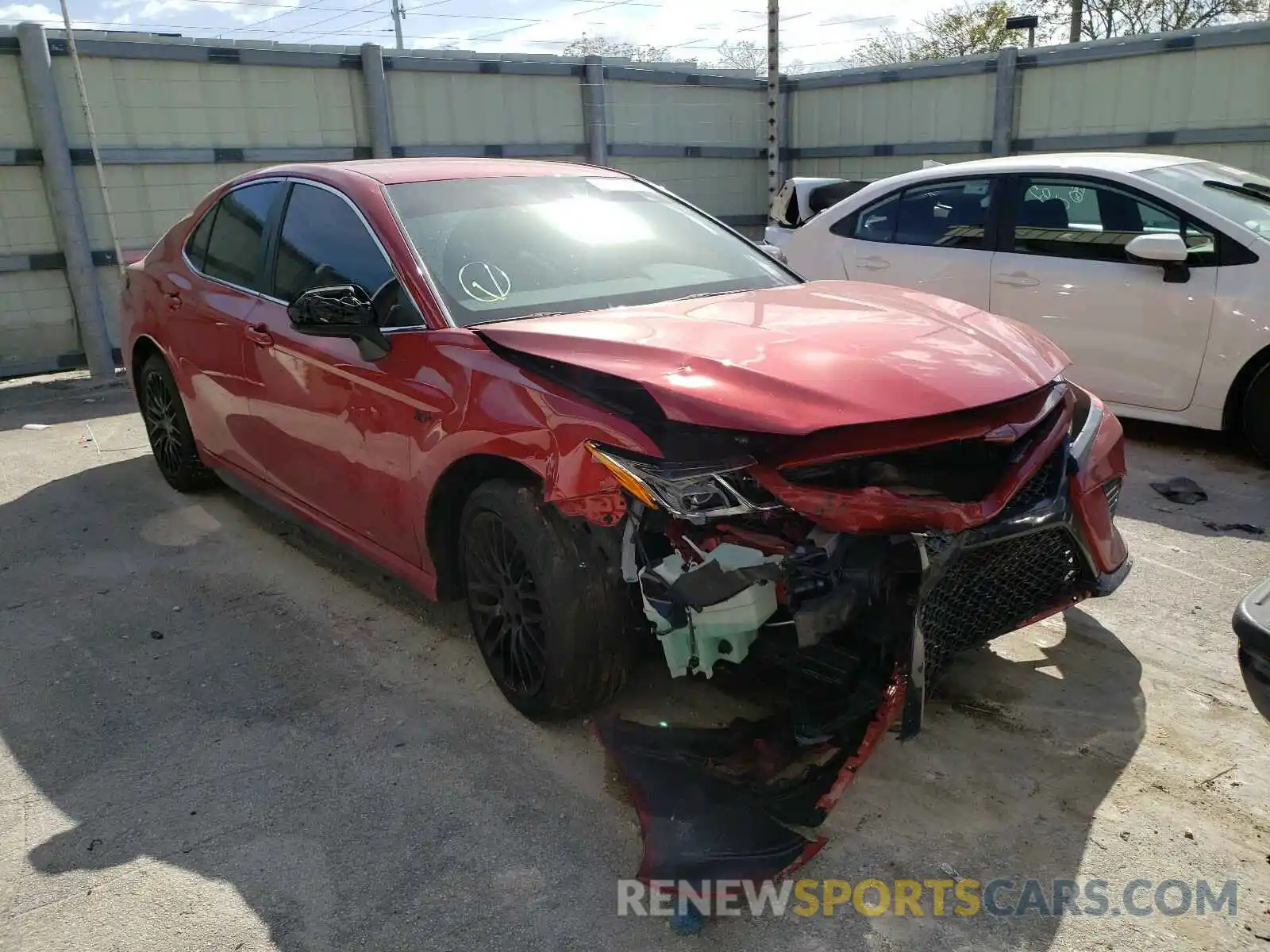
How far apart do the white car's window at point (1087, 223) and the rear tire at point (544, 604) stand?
4270 mm

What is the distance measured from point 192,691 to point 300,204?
1983 mm

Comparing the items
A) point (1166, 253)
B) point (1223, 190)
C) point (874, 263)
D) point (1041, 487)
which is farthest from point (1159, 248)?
point (1041, 487)

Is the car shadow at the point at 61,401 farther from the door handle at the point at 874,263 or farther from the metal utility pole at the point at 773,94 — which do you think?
the metal utility pole at the point at 773,94

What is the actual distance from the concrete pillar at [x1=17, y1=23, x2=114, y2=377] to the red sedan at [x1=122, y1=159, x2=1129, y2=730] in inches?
244

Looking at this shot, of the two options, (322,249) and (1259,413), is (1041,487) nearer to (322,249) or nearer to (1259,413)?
(322,249)

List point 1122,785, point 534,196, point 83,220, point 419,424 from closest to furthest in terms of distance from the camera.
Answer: point 1122,785 < point 419,424 < point 534,196 < point 83,220

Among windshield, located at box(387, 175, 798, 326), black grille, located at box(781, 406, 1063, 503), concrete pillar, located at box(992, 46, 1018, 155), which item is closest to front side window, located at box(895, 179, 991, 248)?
windshield, located at box(387, 175, 798, 326)

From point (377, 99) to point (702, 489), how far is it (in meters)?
9.41

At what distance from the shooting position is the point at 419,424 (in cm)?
331

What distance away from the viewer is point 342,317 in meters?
3.35

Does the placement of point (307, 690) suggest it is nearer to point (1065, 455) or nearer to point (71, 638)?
point (71, 638)

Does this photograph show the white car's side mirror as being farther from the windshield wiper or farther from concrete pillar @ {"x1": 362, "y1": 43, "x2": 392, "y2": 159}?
concrete pillar @ {"x1": 362, "y1": 43, "x2": 392, "y2": 159}

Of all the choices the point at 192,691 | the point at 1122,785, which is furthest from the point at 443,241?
the point at 1122,785

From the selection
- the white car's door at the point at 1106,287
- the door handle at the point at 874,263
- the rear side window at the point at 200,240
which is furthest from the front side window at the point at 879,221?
the rear side window at the point at 200,240
